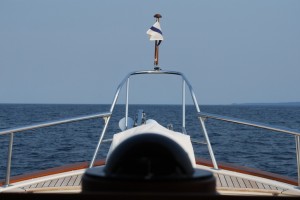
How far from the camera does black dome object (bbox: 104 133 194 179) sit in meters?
1.53

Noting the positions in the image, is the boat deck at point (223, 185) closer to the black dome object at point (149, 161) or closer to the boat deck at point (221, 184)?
the boat deck at point (221, 184)

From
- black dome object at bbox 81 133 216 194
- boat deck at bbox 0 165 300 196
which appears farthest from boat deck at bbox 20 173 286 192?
black dome object at bbox 81 133 216 194

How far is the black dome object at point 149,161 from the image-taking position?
153 centimetres

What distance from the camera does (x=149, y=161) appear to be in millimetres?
1543

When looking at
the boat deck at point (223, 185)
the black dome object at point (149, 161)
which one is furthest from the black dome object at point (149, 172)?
the boat deck at point (223, 185)

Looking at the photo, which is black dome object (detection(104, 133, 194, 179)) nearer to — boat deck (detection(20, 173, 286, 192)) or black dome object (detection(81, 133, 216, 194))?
black dome object (detection(81, 133, 216, 194))

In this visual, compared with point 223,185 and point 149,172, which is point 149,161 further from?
point 223,185

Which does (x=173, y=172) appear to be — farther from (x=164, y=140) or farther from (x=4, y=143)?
(x=4, y=143)

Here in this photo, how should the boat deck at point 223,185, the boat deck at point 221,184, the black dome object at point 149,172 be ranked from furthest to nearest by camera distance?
the boat deck at point 221,184, the boat deck at point 223,185, the black dome object at point 149,172

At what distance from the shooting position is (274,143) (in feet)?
71.7

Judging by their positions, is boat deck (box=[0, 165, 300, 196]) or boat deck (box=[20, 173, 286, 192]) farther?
boat deck (box=[20, 173, 286, 192])

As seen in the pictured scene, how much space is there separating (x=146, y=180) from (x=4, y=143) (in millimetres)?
19568

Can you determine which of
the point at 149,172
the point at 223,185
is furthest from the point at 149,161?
the point at 223,185

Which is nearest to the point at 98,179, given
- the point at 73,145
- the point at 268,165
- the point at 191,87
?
the point at 191,87
